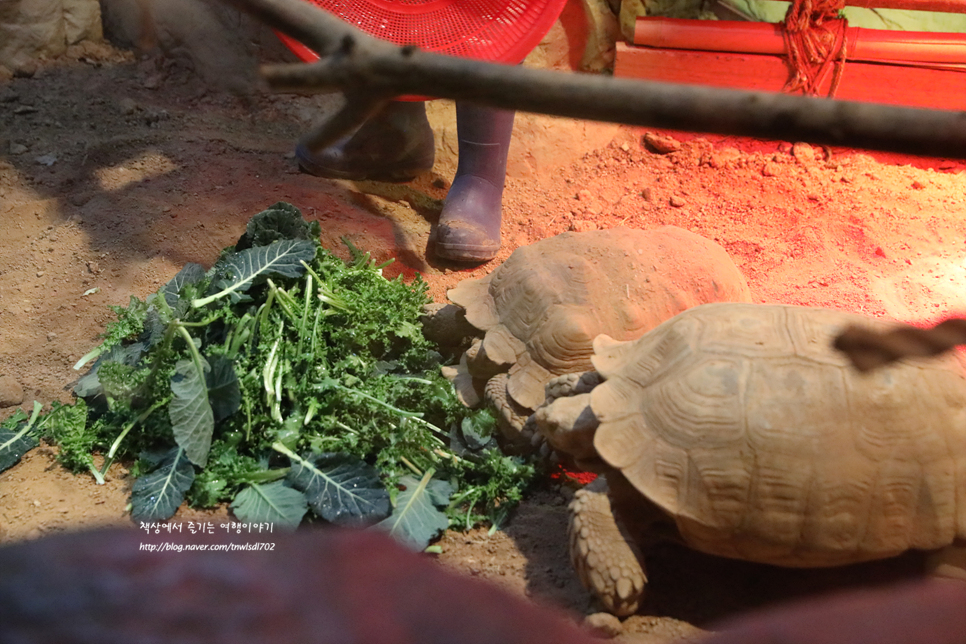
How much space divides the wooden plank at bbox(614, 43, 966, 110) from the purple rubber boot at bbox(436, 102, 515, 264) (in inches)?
56.2

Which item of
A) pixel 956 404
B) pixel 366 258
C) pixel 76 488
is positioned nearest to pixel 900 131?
pixel 956 404

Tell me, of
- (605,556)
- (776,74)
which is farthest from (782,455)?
(776,74)

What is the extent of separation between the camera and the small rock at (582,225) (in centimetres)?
435

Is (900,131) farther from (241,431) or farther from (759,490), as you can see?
(241,431)

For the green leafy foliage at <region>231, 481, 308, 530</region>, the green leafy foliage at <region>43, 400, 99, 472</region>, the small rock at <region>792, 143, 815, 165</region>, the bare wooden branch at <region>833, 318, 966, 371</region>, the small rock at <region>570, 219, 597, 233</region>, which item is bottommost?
the green leafy foliage at <region>43, 400, 99, 472</region>

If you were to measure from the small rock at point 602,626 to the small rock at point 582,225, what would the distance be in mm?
2714

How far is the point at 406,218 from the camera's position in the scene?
424 centimetres

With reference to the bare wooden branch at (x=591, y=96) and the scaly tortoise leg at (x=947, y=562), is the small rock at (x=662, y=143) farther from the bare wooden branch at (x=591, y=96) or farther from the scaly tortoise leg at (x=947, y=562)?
the bare wooden branch at (x=591, y=96)

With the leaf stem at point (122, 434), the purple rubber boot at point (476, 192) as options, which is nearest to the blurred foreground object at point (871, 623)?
the leaf stem at point (122, 434)

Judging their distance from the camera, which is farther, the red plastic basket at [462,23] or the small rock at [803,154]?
the small rock at [803,154]

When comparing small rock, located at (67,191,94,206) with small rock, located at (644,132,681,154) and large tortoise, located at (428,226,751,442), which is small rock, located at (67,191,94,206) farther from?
small rock, located at (644,132,681,154)

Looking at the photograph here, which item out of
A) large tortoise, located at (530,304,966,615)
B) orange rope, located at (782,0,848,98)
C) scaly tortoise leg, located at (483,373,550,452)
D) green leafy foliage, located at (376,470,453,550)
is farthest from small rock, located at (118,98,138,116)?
orange rope, located at (782,0,848,98)

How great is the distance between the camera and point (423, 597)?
2.33 ft

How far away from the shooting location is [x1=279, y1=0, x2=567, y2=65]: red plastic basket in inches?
135
